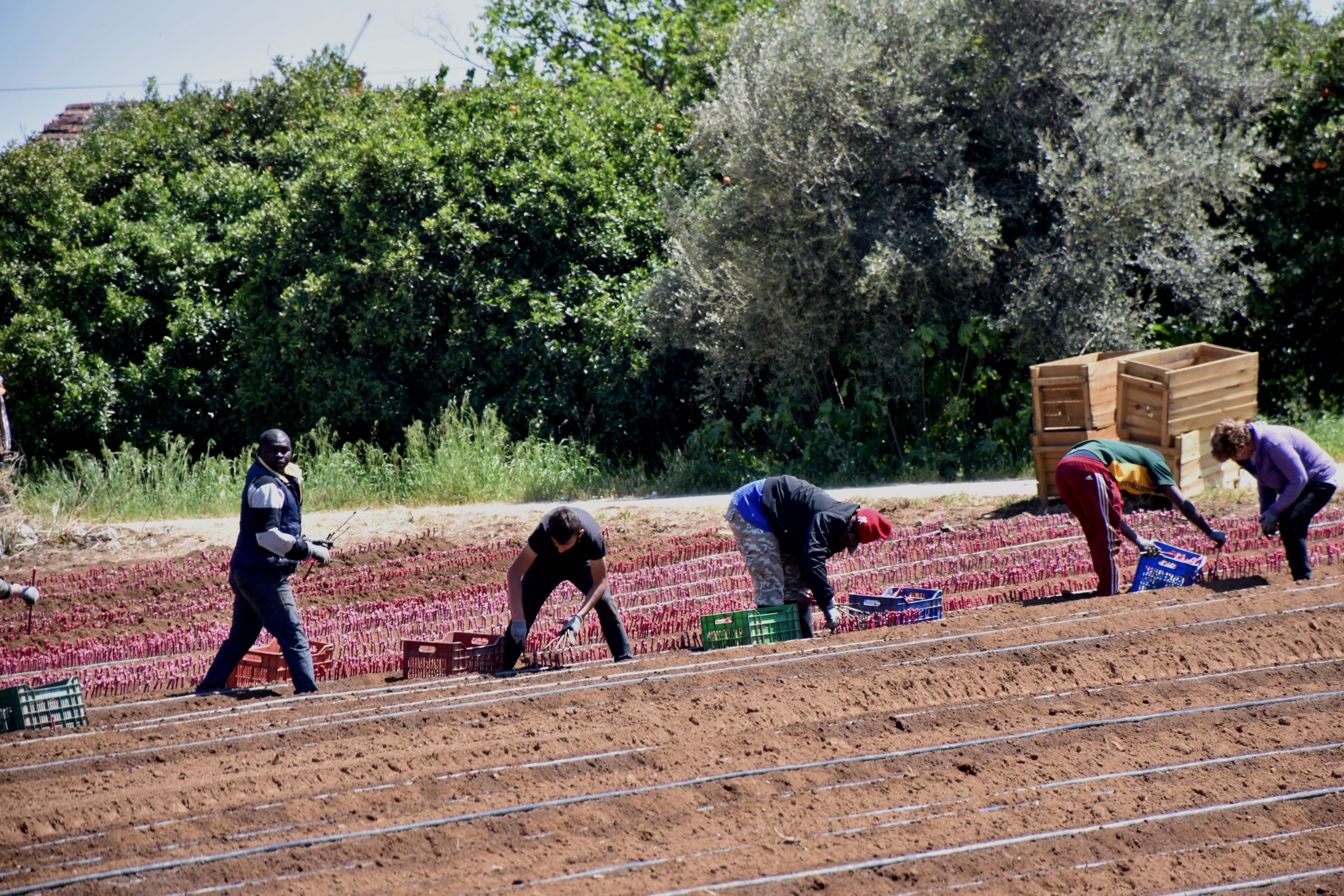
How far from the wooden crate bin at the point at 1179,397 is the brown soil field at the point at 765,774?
3.56m

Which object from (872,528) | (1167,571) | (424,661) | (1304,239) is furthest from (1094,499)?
(1304,239)

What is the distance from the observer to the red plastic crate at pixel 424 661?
25.1ft

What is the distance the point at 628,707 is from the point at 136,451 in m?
12.1

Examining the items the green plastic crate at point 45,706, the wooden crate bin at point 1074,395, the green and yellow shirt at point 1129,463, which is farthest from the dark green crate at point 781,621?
the wooden crate bin at point 1074,395

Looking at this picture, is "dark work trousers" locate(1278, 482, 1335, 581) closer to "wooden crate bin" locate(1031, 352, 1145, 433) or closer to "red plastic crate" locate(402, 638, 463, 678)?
"wooden crate bin" locate(1031, 352, 1145, 433)

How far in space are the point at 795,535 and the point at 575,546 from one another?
1.33 m

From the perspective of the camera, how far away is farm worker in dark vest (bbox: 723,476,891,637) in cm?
709

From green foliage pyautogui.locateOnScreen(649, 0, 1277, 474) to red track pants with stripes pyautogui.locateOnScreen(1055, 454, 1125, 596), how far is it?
6.03 meters

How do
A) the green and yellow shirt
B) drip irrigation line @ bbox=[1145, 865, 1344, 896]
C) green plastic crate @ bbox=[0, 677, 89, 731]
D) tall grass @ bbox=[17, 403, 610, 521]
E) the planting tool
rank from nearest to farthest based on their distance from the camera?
1. drip irrigation line @ bbox=[1145, 865, 1344, 896]
2. green plastic crate @ bbox=[0, 677, 89, 731]
3. the green and yellow shirt
4. the planting tool
5. tall grass @ bbox=[17, 403, 610, 521]

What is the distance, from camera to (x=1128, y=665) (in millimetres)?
6625

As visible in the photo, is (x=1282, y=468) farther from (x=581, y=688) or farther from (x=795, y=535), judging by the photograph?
(x=581, y=688)

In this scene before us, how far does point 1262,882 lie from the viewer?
4.41m

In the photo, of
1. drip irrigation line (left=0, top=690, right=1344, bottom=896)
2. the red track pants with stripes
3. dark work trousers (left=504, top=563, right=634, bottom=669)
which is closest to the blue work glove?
the red track pants with stripes

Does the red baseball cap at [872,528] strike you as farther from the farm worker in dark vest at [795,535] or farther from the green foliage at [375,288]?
the green foliage at [375,288]
